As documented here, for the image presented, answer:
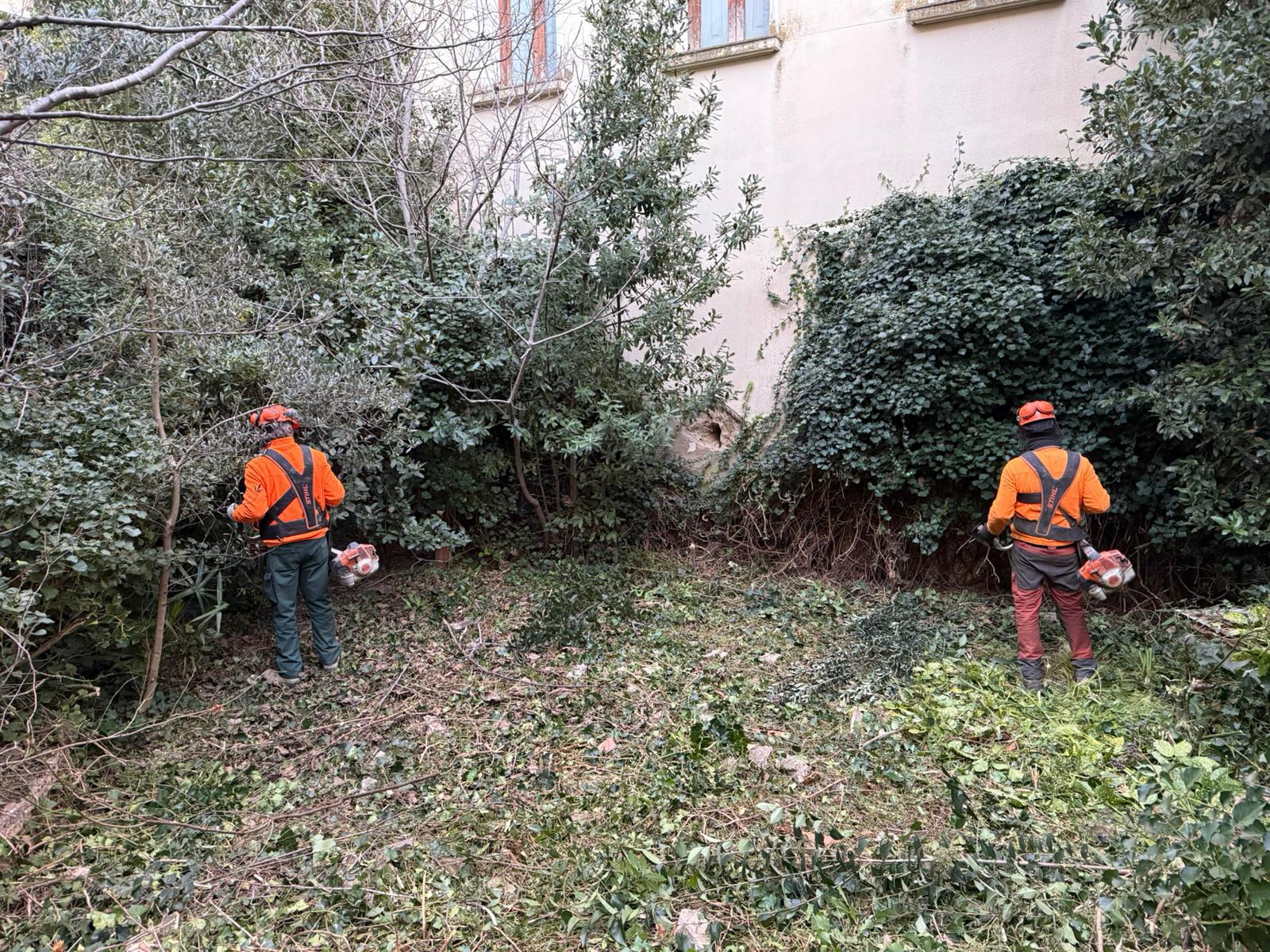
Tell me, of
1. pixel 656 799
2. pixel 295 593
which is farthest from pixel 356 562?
pixel 656 799

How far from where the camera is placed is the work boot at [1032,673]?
15.0ft

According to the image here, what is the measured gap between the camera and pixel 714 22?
26.6ft

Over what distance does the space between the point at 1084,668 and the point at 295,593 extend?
5.56m

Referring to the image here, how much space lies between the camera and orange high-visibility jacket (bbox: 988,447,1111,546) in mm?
4527

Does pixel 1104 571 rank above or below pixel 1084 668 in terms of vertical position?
above

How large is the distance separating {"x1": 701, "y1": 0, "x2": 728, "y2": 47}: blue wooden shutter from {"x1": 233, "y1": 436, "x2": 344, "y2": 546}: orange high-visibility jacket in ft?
21.7

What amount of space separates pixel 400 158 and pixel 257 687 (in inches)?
197

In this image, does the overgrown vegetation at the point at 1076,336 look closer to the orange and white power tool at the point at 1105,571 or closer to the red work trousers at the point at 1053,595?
the orange and white power tool at the point at 1105,571

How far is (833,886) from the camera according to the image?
2.75 m

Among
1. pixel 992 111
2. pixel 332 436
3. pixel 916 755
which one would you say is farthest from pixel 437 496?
pixel 992 111

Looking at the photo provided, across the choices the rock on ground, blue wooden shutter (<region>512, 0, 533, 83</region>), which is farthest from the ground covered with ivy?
blue wooden shutter (<region>512, 0, 533, 83</region>)

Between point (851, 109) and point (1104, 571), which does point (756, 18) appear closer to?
point (851, 109)

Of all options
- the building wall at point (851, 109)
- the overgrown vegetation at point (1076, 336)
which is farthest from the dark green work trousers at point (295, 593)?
the building wall at point (851, 109)

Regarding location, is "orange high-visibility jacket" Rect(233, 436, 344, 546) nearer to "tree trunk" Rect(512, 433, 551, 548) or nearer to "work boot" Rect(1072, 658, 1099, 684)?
"tree trunk" Rect(512, 433, 551, 548)
